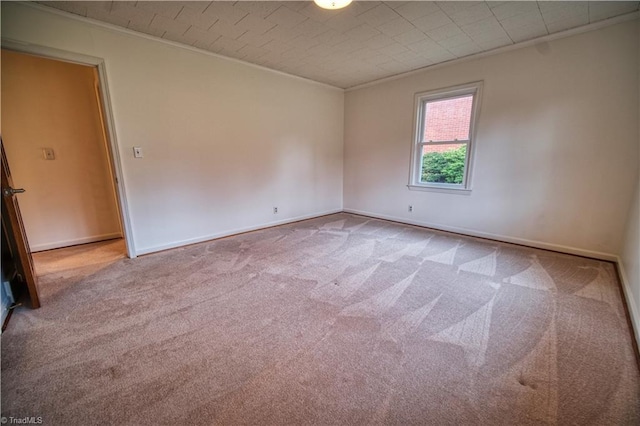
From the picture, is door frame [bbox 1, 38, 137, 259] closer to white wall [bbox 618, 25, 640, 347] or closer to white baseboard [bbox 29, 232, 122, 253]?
white baseboard [bbox 29, 232, 122, 253]

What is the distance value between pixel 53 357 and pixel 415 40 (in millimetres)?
4163

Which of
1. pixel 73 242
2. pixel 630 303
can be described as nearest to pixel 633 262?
pixel 630 303

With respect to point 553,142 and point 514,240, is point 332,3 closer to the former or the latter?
point 553,142

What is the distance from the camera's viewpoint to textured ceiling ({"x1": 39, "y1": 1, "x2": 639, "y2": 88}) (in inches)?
90.7

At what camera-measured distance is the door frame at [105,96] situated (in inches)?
90.0

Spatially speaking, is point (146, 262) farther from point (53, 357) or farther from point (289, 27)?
point (289, 27)

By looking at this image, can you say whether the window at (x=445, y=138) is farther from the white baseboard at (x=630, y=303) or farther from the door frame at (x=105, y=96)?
the door frame at (x=105, y=96)

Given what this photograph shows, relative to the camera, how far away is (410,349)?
63.5 inches

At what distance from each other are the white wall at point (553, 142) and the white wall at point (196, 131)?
1993 millimetres

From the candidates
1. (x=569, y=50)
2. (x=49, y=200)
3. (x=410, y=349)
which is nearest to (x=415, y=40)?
(x=569, y=50)

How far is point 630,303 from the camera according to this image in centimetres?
199

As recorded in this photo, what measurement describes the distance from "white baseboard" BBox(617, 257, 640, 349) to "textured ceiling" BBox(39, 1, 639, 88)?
2.43 metres

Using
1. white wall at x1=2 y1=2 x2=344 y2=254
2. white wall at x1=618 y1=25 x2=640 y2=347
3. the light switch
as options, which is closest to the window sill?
white wall at x1=618 y1=25 x2=640 y2=347

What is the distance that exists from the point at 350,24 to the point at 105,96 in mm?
2647
